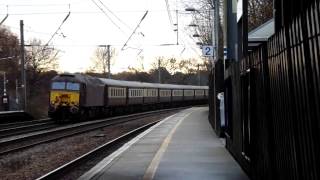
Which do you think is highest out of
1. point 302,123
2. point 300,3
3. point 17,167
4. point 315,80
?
point 300,3

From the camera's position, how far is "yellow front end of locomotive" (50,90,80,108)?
3938 cm

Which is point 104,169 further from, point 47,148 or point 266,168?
point 47,148

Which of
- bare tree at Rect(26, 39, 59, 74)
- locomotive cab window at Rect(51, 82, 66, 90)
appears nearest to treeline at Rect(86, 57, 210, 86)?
bare tree at Rect(26, 39, 59, 74)

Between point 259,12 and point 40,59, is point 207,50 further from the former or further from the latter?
point 40,59

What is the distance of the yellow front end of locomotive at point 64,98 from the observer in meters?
39.4

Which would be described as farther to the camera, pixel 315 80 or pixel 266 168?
pixel 266 168

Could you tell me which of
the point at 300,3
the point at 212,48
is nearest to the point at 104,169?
the point at 300,3

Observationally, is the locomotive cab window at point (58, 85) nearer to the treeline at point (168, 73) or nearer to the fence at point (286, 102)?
the fence at point (286, 102)

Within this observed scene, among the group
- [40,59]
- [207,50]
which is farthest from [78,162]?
[40,59]

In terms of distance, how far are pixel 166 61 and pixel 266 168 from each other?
119439 millimetres

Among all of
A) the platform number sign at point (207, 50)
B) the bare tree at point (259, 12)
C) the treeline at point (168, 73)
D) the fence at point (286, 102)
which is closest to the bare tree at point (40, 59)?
the treeline at point (168, 73)

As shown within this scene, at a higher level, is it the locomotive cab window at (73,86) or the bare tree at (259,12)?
the bare tree at (259,12)

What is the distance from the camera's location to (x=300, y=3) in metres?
6.14

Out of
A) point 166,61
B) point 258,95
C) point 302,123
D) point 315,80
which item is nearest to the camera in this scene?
point 315,80
